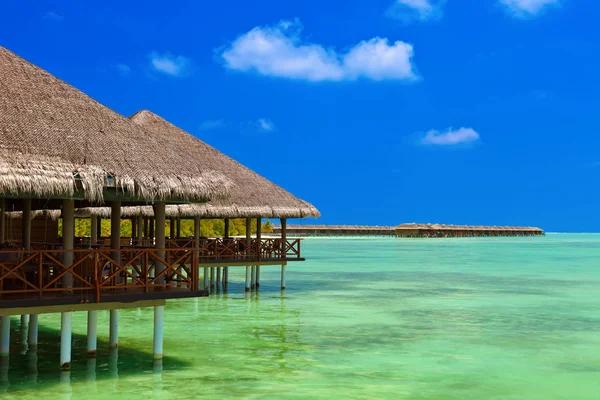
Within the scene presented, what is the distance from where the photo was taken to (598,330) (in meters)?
15.0

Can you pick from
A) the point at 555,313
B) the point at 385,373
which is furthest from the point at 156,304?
the point at 555,313

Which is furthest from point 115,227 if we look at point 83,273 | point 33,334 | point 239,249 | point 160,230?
point 239,249

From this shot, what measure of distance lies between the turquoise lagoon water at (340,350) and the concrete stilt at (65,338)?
0.16 meters

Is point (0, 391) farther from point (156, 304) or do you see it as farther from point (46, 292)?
point (156, 304)

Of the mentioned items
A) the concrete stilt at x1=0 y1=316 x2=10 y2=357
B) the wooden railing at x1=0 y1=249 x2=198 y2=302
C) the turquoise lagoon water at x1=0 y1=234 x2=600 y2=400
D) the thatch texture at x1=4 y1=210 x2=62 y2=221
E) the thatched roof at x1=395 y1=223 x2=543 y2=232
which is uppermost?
the thatched roof at x1=395 y1=223 x2=543 y2=232

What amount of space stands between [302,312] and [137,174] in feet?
27.0

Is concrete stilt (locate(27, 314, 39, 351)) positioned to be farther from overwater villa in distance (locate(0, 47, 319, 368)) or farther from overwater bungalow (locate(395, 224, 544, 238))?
overwater bungalow (locate(395, 224, 544, 238))

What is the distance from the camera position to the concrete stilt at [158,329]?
405 inches

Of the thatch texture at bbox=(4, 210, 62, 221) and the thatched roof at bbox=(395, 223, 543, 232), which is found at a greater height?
the thatched roof at bbox=(395, 223, 543, 232)

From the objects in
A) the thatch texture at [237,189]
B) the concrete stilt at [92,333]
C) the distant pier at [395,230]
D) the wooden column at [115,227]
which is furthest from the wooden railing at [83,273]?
the distant pier at [395,230]

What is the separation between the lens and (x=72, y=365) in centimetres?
1052

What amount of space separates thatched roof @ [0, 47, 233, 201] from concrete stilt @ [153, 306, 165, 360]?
4.74 ft

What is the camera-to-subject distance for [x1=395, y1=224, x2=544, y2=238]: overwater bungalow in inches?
3753

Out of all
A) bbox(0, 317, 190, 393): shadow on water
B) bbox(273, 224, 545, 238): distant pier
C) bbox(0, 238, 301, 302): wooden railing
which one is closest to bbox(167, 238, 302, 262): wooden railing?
bbox(0, 317, 190, 393): shadow on water
